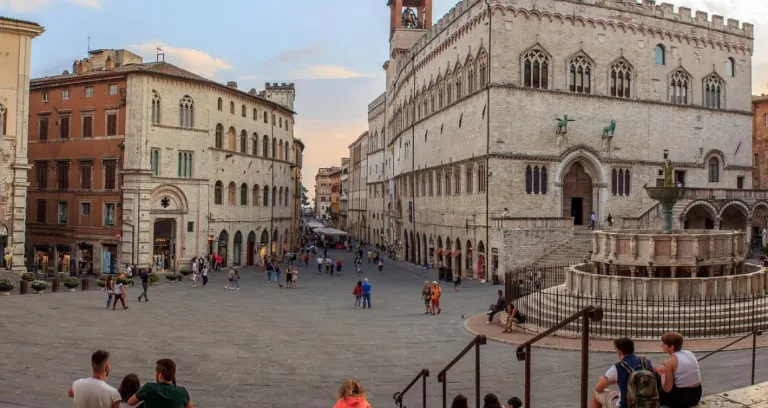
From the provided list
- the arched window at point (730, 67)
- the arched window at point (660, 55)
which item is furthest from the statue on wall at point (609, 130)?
the arched window at point (730, 67)

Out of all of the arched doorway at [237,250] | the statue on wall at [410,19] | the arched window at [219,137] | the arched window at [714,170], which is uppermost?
the statue on wall at [410,19]

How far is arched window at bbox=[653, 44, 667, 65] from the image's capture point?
145 feet

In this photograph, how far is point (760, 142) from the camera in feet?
196

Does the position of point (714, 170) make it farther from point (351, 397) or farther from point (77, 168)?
point (351, 397)

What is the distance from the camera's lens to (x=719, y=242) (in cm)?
2059

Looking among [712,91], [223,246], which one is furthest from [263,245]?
[712,91]

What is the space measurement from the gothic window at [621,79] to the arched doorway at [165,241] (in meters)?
30.1

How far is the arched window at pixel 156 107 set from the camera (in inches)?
1658

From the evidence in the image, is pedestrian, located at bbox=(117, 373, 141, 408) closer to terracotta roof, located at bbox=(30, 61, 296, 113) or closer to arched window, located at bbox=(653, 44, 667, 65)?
terracotta roof, located at bbox=(30, 61, 296, 113)

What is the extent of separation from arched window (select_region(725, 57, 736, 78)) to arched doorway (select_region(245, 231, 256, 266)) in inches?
1451

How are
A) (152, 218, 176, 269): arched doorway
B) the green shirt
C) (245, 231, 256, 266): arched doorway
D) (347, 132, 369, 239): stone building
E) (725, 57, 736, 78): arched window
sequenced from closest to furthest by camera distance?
the green shirt
(152, 218, 176, 269): arched doorway
(725, 57, 736, 78): arched window
(245, 231, 256, 266): arched doorway
(347, 132, 369, 239): stone building

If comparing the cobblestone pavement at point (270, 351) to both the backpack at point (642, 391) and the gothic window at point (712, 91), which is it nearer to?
the backpack at point (642, 391)

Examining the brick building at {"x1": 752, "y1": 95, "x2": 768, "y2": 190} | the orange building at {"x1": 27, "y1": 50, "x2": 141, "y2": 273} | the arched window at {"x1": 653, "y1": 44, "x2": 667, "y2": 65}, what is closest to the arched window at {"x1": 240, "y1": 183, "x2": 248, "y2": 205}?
the orange building at {"x1": 27, "y1": 50, "x2": 141, "y2": 273}

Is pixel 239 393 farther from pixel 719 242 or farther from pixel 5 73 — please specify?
pixel 5 73
